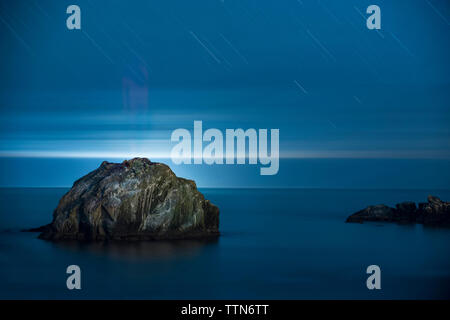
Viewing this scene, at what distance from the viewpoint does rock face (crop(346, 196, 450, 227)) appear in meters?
64.1

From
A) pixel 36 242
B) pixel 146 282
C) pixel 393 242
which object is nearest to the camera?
pixel 146 282

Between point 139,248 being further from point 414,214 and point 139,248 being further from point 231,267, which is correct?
point 414,214

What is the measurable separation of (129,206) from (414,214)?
38.9 metres

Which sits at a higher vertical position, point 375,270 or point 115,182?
point 115,182

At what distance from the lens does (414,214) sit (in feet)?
218

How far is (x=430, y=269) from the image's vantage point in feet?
130

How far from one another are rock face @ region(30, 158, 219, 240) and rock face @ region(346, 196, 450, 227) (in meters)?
31.0

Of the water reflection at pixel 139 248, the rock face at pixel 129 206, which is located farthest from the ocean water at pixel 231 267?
the rock face at pixel 129 206

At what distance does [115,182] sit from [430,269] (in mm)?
24393

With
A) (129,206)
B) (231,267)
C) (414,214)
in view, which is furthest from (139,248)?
(414,214)

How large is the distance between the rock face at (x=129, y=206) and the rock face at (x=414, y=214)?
31041 mm
